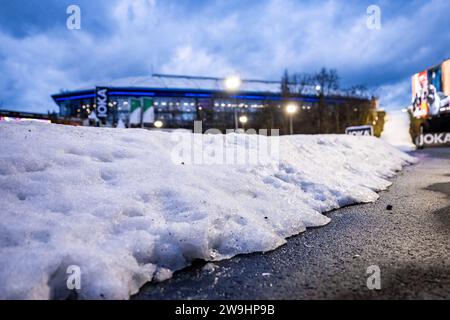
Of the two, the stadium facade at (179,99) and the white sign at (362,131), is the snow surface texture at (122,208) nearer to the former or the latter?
the white sign at (362,131)

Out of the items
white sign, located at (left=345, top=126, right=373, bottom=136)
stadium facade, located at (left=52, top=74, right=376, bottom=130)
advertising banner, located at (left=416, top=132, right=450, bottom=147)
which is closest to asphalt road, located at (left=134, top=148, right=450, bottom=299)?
white sign, located at (left=345, top=126, right=373, bottom=136)

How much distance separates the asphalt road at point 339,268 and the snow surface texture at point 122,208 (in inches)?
8.3

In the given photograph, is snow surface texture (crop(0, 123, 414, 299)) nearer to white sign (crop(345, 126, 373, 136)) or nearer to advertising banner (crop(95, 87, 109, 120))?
white sign (crop(345, 126, 373, 136))

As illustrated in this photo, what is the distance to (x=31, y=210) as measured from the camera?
8.32 feet

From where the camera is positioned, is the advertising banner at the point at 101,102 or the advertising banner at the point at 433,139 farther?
the advertising banner at the point at 433,139

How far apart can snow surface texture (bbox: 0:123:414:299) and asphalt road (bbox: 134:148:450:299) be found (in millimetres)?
211

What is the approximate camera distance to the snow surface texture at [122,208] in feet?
6.79

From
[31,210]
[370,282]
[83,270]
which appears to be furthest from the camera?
[31,210]

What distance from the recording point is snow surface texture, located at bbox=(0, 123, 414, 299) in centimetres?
207

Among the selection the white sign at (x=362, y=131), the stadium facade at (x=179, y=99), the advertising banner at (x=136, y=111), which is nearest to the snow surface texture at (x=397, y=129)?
the stadium facade at (x=179, y=99)

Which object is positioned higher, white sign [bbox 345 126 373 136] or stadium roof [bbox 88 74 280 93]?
stadium roof [bbox 88 74 280 93]
